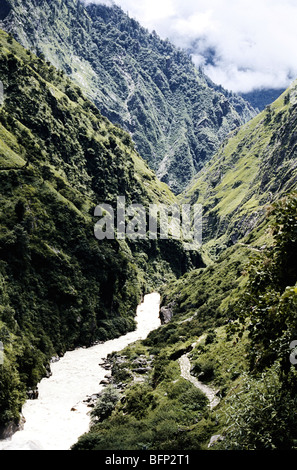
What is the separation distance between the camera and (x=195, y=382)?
170ft

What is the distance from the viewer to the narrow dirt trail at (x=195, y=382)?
42494mm

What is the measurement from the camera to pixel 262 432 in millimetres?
17953

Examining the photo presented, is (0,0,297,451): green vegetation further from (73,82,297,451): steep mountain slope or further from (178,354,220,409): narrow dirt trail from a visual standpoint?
(178,354,220,409): narrow dirt trail

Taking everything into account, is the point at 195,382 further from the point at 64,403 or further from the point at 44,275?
the point at 44,275

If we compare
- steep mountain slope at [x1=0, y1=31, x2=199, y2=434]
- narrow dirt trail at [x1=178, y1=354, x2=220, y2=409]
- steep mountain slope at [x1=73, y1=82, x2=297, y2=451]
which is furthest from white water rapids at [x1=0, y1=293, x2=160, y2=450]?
narrow dirt trail at [x1=178, y1=354, x2=220, y2=409]

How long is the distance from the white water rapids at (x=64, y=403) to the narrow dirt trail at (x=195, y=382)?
18505 mm

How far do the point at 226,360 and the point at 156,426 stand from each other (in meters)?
17.4

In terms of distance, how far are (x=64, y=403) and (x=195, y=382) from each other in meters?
31.6

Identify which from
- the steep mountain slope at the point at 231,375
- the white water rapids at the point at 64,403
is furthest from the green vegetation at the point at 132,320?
the white water rapids at the point at 64,403

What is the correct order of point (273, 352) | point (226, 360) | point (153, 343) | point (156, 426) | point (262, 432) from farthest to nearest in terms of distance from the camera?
point (153, 343), point (226, 360), point (156, 426), point (262, 432), point (273, 352)

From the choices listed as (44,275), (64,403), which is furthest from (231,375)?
(44,275)

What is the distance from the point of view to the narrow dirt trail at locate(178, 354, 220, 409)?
1673 inches

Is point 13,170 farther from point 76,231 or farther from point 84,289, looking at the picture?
point 84,289
